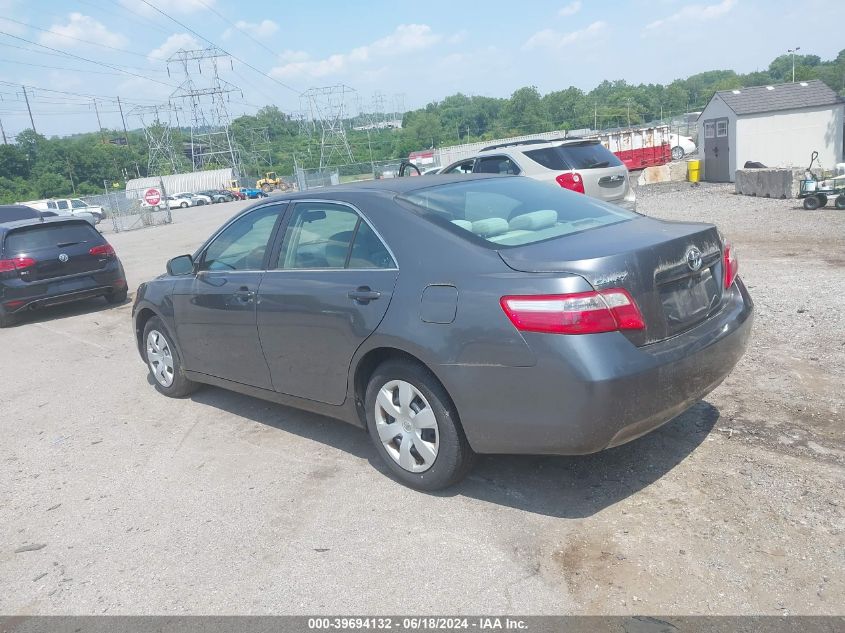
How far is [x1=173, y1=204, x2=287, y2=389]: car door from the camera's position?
498 cm

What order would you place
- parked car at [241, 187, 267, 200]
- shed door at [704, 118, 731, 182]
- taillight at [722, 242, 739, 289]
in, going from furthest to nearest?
1. parked car at [241, 187, 267, 200]
2. shed door at [704, 118, 731, 182]
3. taillight at [722, 242, 739, 289]

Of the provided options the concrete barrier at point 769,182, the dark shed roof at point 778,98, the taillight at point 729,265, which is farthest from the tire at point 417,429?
the dark shed roof at point 778,98

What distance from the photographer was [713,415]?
470cm

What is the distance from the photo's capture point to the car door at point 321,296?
4.12 meters

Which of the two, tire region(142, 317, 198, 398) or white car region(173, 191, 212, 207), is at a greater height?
tire region(142, 317, 198, 398)

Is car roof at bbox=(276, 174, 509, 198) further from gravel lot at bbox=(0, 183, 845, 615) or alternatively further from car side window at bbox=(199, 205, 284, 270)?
gravel lot at bbox=(0, 183, 845, 615)

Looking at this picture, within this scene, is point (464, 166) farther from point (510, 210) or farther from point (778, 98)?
point (778, 98)

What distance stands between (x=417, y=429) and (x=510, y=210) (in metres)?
1.44

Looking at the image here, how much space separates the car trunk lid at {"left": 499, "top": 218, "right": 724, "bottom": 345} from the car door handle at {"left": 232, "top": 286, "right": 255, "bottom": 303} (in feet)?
6.53

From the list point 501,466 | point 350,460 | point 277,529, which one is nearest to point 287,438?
point 350,460

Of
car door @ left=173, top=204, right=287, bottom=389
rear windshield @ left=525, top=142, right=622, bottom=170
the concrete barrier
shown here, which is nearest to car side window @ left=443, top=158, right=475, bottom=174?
rear windshield @ left=525, top=142, right=622, bottom=170

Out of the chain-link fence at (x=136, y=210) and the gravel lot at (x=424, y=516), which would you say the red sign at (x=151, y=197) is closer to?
the chain-link fence at (x=136, y=210)

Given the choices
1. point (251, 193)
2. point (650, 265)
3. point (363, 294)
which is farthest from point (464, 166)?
point (251, 193)

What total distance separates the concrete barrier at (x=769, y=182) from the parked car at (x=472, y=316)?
15287mm
